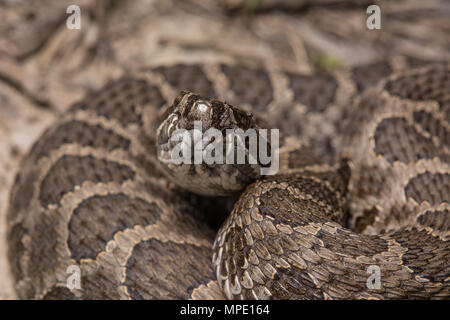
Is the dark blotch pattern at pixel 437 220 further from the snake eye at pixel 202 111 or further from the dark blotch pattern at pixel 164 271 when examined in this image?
the snake eye at pixel 202 111

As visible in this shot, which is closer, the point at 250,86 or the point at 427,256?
the point at 427,256

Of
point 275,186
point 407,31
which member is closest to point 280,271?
point 275,186

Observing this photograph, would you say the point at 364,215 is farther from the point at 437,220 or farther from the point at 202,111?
the point at 202,111

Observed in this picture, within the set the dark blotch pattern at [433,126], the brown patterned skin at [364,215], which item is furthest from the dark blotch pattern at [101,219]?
the dark blotch pattern at [433,126]

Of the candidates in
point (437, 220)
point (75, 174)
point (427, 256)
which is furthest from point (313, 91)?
point (75, 174)

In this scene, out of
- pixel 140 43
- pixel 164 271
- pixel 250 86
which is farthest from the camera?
pixel 140 43
